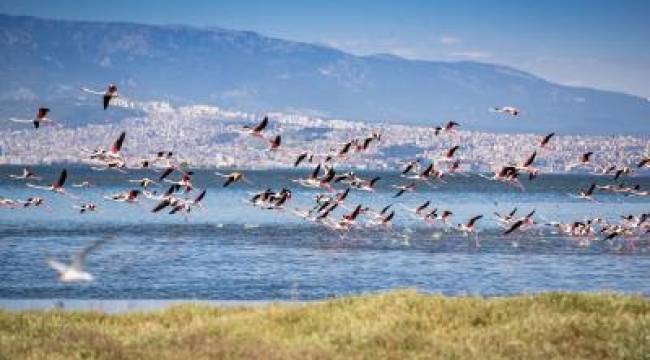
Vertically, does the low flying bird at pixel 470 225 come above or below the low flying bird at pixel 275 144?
below

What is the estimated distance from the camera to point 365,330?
76.0 feet

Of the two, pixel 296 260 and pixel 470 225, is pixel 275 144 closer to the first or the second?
pixel 470 225

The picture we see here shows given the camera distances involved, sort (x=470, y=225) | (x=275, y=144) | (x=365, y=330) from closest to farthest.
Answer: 1. (x=365, y=330)
2. (x=275, y=144)
3. (x=470, y=225)

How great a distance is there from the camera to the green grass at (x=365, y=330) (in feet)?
70.0

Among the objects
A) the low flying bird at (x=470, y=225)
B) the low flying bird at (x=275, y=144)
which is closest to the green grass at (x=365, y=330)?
the low flying bird at (x=275, y=144)

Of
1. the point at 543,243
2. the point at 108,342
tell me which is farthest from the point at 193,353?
the point at 543,243

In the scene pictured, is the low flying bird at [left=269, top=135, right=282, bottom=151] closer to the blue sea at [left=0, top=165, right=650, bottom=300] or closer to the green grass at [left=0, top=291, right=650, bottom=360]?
the blue sea at [left=0, top=165, right=650, bottom=300]

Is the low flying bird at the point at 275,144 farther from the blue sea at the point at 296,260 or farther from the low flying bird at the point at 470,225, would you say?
the low flying bird at the point at 470,225

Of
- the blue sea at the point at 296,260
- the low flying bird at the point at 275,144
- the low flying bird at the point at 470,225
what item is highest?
the low flying bird at the point at 275,144

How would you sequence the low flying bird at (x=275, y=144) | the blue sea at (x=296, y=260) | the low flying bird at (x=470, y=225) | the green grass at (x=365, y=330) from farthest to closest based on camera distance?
the blue sea at (x=296, y=260), the low flying bird at (x=470, y=225), the low flying bird at (x=275, y=144), the green grass at (x=365, y=330)

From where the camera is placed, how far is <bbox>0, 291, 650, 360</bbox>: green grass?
21.3 m

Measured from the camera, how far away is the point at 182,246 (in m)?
91.4

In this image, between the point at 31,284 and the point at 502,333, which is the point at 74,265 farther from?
the point at 31,284

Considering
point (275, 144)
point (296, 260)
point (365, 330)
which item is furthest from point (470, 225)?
point (365, 330)
